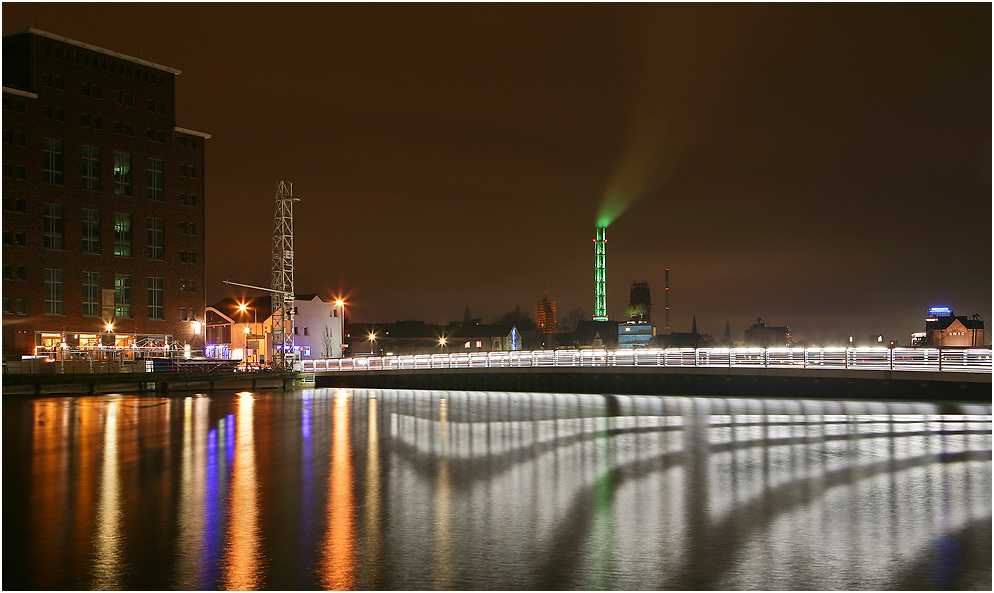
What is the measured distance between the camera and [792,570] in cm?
870

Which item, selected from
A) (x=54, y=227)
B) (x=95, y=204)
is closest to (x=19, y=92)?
(x=95, y=204)

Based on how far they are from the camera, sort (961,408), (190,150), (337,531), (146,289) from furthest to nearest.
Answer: (190,150) → (146,289) → (961,408) → (337,531)

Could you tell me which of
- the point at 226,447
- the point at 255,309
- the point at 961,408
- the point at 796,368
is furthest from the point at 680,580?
the point at 255,309

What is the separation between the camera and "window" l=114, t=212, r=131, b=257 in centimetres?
6431

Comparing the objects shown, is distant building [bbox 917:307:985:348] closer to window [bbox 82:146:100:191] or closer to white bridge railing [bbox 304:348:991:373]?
white bridge railing [bbox 304:348:991:373]

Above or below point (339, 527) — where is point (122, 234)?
above

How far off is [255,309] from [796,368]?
6364cm

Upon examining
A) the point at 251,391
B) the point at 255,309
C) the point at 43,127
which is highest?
the point at 43,127

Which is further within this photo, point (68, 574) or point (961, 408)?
point (961, 408)

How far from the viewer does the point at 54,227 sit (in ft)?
198

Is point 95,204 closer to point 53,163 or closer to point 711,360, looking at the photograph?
point 53,163

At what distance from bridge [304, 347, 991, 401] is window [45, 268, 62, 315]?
1878 cm

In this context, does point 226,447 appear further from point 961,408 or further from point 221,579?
point 961,408

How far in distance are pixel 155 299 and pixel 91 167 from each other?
1131cm
